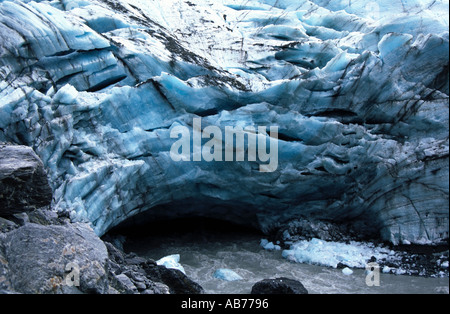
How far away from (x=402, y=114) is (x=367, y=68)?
3.37 ft

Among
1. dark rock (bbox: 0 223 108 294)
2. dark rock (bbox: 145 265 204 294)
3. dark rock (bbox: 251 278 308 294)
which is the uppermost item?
dark rock (bbox: 0 223 108 294)

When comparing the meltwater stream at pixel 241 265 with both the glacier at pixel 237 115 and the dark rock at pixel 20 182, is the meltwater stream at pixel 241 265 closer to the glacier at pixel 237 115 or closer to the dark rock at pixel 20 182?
the glacier at pixel 237 115

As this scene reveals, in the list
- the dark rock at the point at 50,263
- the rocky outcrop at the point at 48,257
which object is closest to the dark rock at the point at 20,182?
the rocky outcrop at the point at 48,257

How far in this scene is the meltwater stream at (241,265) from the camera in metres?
5.95

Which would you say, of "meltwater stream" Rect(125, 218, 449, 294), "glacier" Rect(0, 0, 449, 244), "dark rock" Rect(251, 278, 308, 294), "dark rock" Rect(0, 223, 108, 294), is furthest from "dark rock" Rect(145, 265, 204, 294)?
"glacier" Rect(0, 0, 449, 244)

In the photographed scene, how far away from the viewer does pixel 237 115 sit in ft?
24.5

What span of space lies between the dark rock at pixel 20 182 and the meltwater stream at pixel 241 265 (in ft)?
8.79

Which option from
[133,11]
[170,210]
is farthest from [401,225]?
[133,11]

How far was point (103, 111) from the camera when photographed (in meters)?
6.88

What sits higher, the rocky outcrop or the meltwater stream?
the rocky outcrop

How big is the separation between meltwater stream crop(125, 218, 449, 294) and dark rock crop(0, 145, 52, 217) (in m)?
2.68

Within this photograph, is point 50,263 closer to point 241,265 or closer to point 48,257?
point 48,257

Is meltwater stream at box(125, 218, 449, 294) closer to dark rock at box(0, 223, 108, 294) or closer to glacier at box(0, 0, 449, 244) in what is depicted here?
glacier at box(0, 0, 449, 244)

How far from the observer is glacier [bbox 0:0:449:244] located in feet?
21.1
